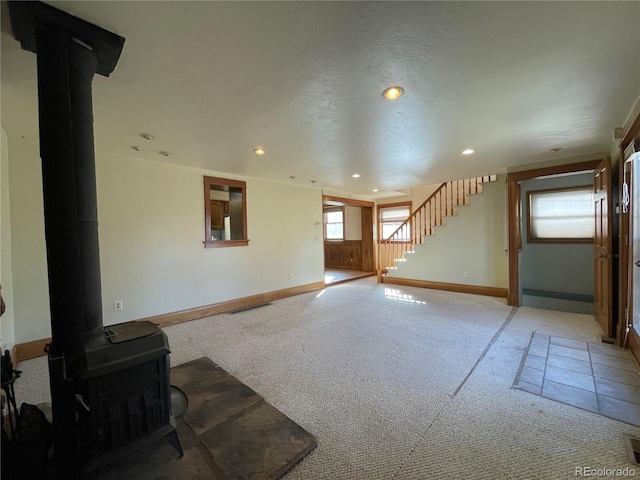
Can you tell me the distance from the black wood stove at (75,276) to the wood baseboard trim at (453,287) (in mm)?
5646

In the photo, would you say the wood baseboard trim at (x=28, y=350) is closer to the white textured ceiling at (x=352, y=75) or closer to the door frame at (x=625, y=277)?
the white textured ceiling at (x=352, y=75)

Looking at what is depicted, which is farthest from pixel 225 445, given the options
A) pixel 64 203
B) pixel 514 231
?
pixel 514 231

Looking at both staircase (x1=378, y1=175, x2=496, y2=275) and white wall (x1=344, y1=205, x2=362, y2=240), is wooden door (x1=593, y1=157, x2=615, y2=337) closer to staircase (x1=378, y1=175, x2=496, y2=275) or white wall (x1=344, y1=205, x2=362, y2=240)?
staircase (x1=378, y1=175, x2=496, y2=275)

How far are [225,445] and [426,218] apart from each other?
572 centimetres

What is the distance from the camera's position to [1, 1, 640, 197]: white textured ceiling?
4.23 ft

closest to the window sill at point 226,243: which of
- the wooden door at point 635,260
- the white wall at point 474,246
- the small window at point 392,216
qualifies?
the white wall at point 474,246

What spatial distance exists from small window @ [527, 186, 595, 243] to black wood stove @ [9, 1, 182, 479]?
6.19 metres

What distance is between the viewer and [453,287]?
5.61 m

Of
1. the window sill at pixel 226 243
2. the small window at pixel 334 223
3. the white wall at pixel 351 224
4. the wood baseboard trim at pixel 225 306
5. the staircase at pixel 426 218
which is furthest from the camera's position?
the small window at pixel 334 223

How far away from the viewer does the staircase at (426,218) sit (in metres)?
5.48

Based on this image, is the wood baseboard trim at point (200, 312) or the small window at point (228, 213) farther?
the small window at point (228, 213)

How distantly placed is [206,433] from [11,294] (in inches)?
109

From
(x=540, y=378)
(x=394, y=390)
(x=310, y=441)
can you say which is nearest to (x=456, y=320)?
(x=540, y=378)

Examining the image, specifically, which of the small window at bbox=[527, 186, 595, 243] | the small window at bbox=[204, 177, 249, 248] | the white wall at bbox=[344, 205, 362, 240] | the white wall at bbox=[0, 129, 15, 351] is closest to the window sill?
the small window at bbox=[204, 177, 249, 248]
